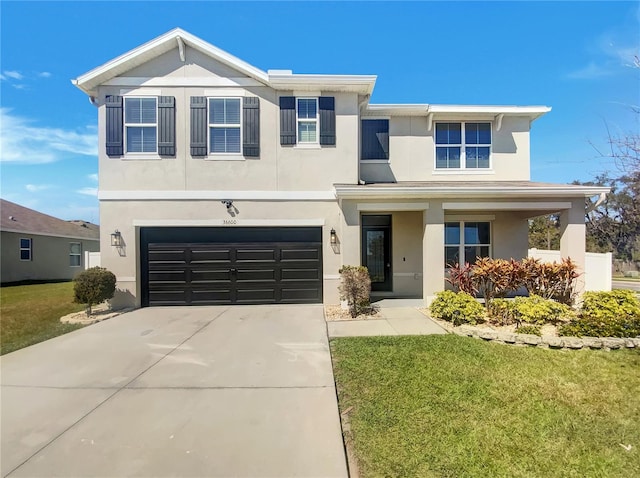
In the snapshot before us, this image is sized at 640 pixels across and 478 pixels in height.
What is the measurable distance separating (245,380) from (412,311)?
5296 millimetres

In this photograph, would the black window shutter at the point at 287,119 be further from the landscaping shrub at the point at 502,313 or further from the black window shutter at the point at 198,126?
the landscaping shrub at the point at 502,313

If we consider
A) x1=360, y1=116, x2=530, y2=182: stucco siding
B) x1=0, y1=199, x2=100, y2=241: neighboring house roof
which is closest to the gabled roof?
x1=360, y1=116, x2=530, y2=182: stucco siding

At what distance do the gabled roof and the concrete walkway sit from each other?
6719 millimetres

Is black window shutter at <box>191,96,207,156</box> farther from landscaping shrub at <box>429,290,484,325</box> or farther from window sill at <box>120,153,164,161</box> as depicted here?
landscaping shrub at <box>429,290,484,325</box>

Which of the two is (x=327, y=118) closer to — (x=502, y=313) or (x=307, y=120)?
(x=307, y=120)

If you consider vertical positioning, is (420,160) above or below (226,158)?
above

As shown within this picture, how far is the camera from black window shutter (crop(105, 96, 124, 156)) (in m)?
9.38

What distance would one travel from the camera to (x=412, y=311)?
838cm

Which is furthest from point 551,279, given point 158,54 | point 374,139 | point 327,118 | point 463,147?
point 158,54

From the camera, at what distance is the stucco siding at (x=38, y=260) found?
53.9 ft

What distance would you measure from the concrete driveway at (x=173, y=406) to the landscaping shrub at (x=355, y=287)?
5.91 ft

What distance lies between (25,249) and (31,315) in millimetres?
11972

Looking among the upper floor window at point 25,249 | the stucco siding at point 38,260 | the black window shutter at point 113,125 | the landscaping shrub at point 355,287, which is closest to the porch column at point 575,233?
the landscaping shrub at point 355,287

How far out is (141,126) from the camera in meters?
9.53
